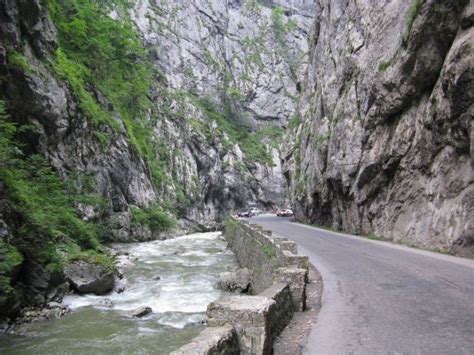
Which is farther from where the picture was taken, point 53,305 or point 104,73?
point 104,73

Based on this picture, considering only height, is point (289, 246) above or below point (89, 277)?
above

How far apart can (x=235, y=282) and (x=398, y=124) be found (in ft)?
43.2

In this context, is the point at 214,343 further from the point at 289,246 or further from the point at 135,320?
the point at 135,320

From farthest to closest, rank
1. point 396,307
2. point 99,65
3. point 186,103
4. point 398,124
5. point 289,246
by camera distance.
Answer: point 186,103 < point 99,65 < point 398,124 < point 289,246 < point 396,307

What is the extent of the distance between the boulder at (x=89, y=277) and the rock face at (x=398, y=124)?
542 inches

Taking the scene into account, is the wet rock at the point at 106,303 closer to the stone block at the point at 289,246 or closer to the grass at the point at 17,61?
the stone block at the point at 289,246

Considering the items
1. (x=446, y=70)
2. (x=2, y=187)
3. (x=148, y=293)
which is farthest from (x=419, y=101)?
(x=2, y=187)

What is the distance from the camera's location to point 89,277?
15.9 meters

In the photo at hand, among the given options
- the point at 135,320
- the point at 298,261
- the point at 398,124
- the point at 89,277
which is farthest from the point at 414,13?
the point at 89,277

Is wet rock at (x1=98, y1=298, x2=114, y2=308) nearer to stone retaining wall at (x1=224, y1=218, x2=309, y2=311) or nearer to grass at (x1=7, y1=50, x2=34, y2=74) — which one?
stone retaining wall at (x1=224, y1=218, x2=309, y2=311)

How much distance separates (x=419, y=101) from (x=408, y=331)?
56.6ft

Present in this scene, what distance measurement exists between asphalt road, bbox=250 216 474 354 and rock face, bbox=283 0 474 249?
461 centimetres

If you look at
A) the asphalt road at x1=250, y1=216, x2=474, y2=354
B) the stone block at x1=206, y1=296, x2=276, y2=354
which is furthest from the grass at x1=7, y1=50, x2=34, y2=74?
the stone block at x1=206, y1=296, x2=276, y2=354

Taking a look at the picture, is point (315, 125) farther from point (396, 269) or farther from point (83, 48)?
point (396, 269)
